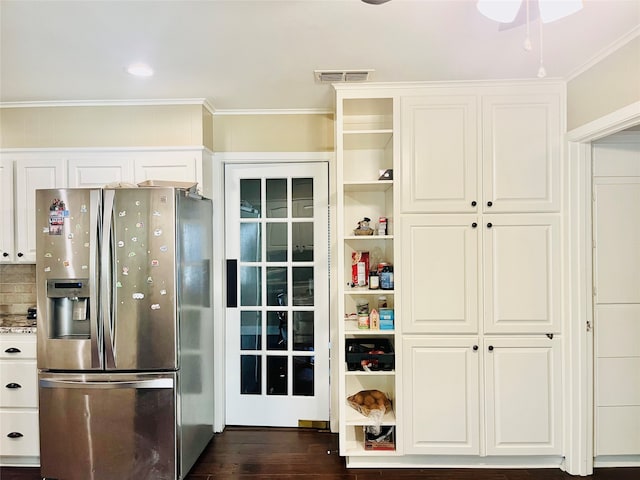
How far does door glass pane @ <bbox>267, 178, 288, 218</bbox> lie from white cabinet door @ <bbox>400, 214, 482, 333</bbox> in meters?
1.02

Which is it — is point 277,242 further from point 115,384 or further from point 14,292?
point 14,292

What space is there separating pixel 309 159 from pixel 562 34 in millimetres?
1717

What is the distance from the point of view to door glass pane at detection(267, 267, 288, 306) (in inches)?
120

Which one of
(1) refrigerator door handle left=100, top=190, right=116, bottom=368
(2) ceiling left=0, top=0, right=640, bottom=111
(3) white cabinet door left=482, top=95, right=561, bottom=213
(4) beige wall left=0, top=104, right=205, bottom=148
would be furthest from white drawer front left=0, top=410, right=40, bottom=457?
(3) white cabinet door left=482, top=95, right=561, bottom=213

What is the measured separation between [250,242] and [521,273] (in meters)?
1.92

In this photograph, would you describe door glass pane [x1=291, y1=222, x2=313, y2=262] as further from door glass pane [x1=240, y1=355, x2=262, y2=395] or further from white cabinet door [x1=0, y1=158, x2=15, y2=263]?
white cabinet door [x1=0, y1=158, x2=15, y2=263]

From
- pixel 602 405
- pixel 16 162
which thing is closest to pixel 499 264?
pixel 602 405

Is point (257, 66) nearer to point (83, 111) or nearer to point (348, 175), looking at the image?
point (348, 175)

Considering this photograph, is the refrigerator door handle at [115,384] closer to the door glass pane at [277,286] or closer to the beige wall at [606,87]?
the door glass pane at [277,286]

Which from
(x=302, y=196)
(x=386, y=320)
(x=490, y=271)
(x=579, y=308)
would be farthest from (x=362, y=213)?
(x=579, y=308)

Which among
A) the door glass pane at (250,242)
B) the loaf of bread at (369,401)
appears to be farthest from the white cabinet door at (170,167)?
the loaf of bread at (369,401)

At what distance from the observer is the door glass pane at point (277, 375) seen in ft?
10.0

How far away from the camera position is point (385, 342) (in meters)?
2.75

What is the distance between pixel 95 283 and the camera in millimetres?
2281
